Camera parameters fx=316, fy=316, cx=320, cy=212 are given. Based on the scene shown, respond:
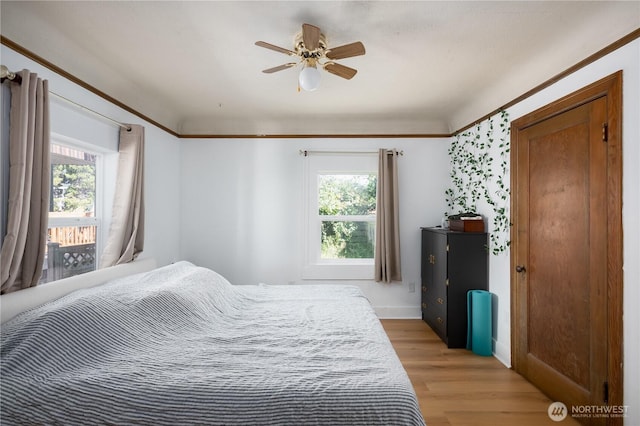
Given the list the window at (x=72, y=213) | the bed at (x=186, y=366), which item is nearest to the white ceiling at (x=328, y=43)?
the window at (x=72, y=213)

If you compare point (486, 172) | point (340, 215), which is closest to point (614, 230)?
point (486, 172)

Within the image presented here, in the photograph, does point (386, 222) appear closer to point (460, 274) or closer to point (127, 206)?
point (460, 274)

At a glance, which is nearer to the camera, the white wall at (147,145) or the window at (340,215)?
the white wall at (147,145)

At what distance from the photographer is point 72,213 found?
255cm

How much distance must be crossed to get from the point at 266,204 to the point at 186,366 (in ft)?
9.09

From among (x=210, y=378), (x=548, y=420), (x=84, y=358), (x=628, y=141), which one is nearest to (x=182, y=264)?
(x=84, y=358)

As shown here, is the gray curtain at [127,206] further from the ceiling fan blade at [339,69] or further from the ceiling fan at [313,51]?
the ceiling fan blade at [339,69]

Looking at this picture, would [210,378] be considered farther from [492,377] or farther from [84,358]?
[492,377]

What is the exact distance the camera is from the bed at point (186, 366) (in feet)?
3.92

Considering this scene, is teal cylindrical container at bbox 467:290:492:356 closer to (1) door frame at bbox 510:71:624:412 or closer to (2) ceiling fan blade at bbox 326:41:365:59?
(1) door frame at bbox 510:71:624:412

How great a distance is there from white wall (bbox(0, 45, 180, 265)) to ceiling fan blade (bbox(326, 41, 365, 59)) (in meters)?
1.87

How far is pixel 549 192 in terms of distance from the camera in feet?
7.67

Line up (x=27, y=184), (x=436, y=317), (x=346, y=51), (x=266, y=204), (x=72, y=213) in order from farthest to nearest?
(x=266, y=204) → (x=436, y=317) → (x=72, y=213) → (x=346, y=51) → (x=27, y=184)

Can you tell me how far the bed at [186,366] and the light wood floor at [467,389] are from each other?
34.4 inches
